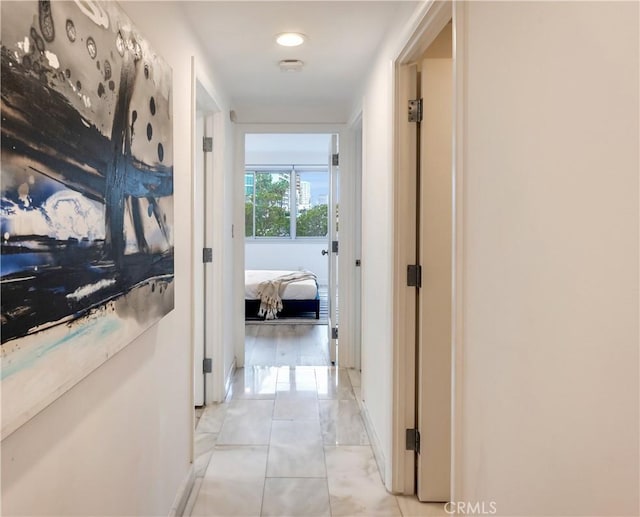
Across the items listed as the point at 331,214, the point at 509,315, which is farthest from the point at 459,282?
the point at 331,214

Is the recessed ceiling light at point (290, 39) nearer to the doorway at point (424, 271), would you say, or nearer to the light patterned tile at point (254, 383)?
the doorway at point (424, 271)

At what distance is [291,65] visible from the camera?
8.59 feet

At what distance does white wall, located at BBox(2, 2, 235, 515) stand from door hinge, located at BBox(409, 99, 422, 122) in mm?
977

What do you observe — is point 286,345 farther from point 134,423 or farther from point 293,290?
point 134,423

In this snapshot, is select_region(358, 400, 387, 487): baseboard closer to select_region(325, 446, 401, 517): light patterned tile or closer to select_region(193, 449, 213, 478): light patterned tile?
select_region(325, 446, 401, 517): light patterned tile

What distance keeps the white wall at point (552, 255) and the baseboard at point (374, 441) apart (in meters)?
1.02

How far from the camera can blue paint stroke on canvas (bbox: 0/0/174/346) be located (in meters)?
0.70

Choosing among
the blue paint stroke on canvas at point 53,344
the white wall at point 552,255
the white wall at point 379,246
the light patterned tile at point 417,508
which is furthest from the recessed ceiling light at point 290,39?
the light patterned tile at point 417,508

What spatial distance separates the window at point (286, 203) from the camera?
311 inches

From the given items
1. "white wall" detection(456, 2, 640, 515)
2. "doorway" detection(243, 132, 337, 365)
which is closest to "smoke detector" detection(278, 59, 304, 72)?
"white wall" detection(456, 2, 640, 515)

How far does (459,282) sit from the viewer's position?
4.06 feet

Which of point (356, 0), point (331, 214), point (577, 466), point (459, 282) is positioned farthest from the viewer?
point (331, 214)

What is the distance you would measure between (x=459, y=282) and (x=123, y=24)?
1.12 metres

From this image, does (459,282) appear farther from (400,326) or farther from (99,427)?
(99,427)
